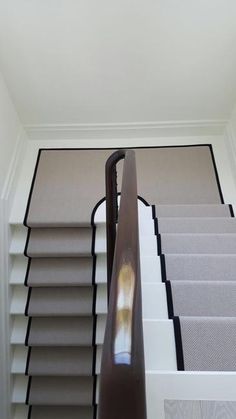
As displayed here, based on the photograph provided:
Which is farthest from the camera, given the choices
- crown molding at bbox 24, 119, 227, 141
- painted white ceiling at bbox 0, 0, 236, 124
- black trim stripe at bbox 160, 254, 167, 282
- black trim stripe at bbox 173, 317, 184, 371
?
crown molding at bbox 24, 119, 227, 141

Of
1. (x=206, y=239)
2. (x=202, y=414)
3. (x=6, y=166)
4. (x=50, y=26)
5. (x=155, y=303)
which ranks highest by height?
(x=50, y=26)

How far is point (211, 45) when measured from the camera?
206 centimetres

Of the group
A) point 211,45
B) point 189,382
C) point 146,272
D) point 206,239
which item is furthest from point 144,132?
point 189,382

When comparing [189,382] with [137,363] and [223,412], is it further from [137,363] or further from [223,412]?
[137,363]

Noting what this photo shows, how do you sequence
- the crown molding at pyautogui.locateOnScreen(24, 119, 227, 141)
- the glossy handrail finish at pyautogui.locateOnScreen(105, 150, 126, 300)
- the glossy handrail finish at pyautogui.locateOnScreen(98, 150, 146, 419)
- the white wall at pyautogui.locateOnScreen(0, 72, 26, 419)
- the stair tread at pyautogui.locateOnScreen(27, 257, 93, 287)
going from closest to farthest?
the glossy handrail finish at pyautogui.locateOnScreen(98, 150, 146, 419) < the glossy handrail finish at pyautogui.locateOnScreen(105, 150, 126, 300) < the white wall at pyautogui.locateOnScreen(0, 72, 26, 419) < the stair tread at pyautogui.locateOnScreen(27, 257, 93, 287) < the crown molding at pyautogui.locateOnScreen(24, 119, 227, 141)

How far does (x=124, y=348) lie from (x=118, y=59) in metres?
2.31

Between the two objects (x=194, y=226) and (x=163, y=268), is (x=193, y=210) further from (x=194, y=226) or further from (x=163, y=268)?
(x=163, y=268)

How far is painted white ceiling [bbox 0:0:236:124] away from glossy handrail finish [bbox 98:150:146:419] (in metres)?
2.03

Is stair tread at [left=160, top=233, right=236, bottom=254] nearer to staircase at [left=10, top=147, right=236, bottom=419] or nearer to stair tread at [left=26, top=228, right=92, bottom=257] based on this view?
staircase at [left=10, top=147, right=236, bottom=419]

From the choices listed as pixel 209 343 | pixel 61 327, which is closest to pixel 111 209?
pixel 209 343

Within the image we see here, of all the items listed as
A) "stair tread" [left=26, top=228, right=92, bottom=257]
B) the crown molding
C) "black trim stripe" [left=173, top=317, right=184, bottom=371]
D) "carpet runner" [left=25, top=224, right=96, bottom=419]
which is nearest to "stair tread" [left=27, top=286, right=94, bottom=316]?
"carpet runner" [left=25, top=224, right=96, bottom=419]

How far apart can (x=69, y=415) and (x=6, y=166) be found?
221 cm

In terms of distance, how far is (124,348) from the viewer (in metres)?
0.36

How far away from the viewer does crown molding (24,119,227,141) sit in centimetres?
285
